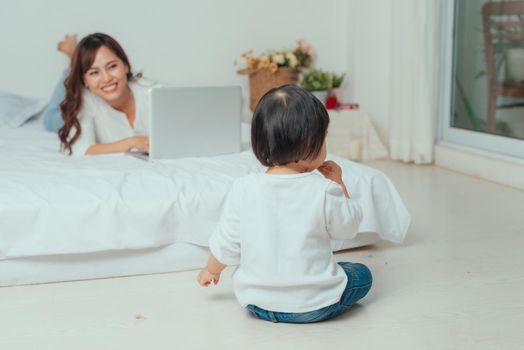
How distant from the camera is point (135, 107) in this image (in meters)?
2.99

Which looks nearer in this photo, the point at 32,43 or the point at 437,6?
the point at 437,6

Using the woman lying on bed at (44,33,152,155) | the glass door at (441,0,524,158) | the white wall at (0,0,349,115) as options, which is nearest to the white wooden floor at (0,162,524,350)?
the woman lying on bed at (44,33,152,155)

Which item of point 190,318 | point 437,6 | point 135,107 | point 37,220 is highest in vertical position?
point 437,6

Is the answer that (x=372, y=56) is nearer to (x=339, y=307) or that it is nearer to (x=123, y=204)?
(x=123, y=204)

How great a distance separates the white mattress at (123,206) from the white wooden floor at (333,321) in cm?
12

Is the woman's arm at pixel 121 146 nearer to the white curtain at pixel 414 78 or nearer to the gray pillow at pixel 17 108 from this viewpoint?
the gray pillow at pixel 17 108

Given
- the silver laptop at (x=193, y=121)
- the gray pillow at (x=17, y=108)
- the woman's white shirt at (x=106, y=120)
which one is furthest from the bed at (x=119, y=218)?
the gray pillow at (x=17, y=108)

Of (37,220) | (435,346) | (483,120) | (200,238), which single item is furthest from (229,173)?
(483,120)

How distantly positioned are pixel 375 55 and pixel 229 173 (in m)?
2.48

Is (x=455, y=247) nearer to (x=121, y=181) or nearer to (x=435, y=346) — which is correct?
(x=435, y=346)

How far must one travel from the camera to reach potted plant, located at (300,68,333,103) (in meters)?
4.35

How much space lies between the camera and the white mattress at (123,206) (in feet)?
6.64

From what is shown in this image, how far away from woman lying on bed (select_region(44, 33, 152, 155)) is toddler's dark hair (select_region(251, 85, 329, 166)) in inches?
44.6

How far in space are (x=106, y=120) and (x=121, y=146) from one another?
22 centimetres
